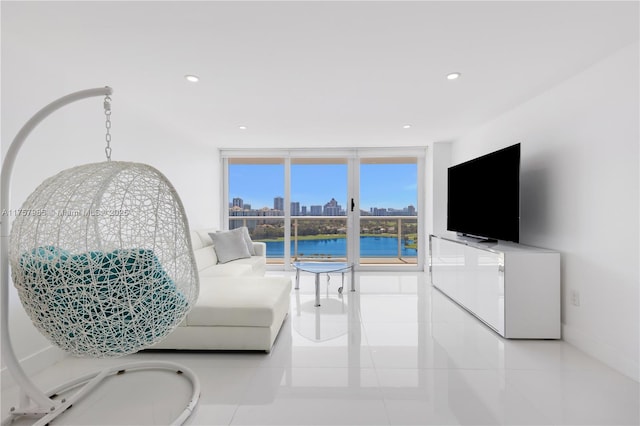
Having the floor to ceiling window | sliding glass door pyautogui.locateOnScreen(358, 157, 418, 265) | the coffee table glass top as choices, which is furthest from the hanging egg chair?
sliding glass door pyautogui.locateOnScreen(358, 157, 418, 265)

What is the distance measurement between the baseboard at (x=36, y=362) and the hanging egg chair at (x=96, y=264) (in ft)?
2.56

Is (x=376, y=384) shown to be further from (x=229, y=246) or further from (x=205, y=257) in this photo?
(x=229, y=246)

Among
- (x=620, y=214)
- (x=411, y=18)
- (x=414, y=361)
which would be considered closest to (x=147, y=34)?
(x=411, y=18)

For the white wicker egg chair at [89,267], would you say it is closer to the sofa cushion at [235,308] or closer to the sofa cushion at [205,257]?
the sofa cushion at [235,308]

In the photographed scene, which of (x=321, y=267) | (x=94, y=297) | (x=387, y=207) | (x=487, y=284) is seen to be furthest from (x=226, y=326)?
(x=387, y=207)

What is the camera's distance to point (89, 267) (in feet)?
5.16

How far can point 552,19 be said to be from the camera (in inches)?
71.6

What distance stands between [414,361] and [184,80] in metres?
2.86

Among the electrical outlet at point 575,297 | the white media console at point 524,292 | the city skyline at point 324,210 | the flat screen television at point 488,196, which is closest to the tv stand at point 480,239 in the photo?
the flat screen television at point 488,196

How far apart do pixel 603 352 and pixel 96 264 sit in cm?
332

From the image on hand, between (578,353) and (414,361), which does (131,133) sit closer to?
(414,361)

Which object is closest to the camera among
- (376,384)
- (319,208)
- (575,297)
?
(376,384)

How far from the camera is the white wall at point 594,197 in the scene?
212 centimetres

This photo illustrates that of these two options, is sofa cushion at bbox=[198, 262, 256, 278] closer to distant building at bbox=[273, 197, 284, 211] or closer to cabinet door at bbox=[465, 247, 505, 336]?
distant building at bbox=[273, 197, 284, 211]
